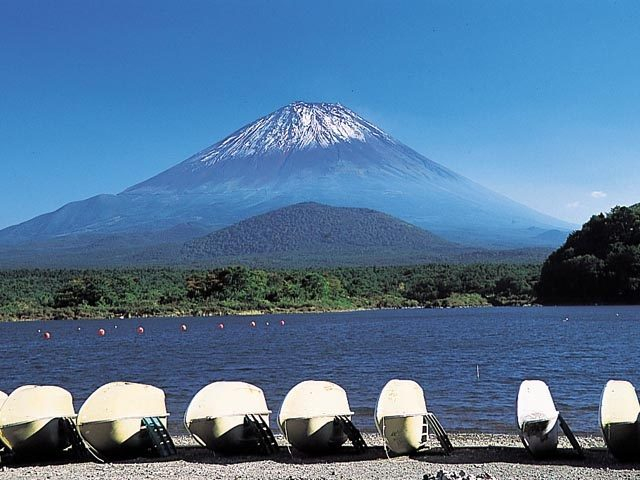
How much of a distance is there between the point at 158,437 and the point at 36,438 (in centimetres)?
208

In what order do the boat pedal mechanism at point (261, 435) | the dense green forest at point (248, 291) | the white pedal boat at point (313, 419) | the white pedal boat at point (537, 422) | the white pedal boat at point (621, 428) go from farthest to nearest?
the dense green forest at point (248, 291) < the boat pedal mechanism at point (261, 435) < the white pedal boat at point (313, 419) < the white pedal boat at point (537, 422) < the white pedal boat at point (621, 428)

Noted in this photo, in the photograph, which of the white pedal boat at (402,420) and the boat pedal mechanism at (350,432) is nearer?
the white pedal boat at (402,420)

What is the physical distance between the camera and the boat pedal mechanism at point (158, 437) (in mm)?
16625

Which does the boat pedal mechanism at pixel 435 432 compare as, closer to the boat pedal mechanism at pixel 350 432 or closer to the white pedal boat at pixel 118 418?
the boat pedal mechanism at pixel 350 432

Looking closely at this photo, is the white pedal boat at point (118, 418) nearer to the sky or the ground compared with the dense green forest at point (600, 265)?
nearer to the ground

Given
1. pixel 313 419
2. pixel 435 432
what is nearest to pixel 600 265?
pixel 435 432

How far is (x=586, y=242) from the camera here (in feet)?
305

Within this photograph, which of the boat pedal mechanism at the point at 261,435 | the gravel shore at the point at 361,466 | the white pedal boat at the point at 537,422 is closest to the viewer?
the gravel shore at the point at 361,466

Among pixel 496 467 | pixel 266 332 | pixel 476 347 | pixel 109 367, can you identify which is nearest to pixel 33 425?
pixel 496 467

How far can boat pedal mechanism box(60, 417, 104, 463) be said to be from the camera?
1644cm

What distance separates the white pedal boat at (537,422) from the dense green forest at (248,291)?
76.7 meters

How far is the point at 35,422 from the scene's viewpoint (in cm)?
1633

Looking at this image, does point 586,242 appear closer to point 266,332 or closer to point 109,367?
point 266,332

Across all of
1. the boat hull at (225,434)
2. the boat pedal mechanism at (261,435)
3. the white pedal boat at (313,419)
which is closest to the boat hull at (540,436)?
the white pedal boat at (313,419)
